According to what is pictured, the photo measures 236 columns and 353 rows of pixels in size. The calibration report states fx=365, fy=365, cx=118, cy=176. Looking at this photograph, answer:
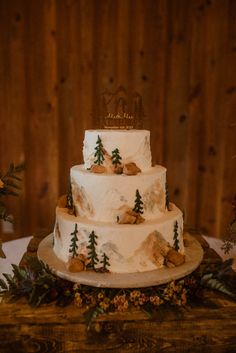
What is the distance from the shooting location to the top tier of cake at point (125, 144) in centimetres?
148

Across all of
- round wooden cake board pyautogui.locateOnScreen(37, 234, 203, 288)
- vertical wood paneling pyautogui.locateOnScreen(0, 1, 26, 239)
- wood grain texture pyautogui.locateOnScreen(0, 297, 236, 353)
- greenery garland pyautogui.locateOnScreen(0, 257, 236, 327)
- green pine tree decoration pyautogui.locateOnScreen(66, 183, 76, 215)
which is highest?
vertical wood paneling pyautogui.locateOnScreen(0, 1, 26, 239)

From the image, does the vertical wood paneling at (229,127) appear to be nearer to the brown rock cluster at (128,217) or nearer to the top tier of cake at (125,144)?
the top tier of cake at (125,144)

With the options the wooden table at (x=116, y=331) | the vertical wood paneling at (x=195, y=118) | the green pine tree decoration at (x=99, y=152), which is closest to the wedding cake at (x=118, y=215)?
the green pine tree decoration at (x=99, y=152)

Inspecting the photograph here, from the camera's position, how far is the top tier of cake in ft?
4.87

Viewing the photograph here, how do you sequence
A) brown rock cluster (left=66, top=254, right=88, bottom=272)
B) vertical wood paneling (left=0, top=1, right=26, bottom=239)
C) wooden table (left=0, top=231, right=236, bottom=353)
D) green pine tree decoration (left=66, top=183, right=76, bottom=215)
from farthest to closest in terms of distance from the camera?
vertical wood paneling (left=0, top=1, right=26, bottom=239) → green pine tree decoration (left=66, top=183, right=76, bottom=215) → brown rock cluster (left=66, top=254, right=88, bottom=272) → wooden table (left=0, top=231, right=236, bottom=353)

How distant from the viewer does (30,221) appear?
9.67 feet

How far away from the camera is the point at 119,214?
4.69 feet

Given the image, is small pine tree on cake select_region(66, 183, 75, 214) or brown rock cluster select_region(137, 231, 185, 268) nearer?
brown rock cluster select_region(137, 231, 185, 268)

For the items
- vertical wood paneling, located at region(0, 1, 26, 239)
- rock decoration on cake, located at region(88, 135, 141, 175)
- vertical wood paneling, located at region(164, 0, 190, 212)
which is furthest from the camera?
vertical wood paneling, located at region(164, 0, 190, 212)

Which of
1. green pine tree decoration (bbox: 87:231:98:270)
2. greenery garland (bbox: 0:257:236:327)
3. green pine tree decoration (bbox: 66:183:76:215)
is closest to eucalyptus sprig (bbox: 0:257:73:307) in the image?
greenery garland (bbox: 0:257:236:327)

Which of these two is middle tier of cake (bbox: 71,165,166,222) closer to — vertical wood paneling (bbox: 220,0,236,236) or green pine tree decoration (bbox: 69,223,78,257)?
green pine tree decoration (bbox: 69,223,78,257)

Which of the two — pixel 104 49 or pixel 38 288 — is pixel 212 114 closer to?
pixel 104 49

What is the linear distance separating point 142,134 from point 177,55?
156cm

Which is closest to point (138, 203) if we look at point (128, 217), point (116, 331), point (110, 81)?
point (128, 217)
